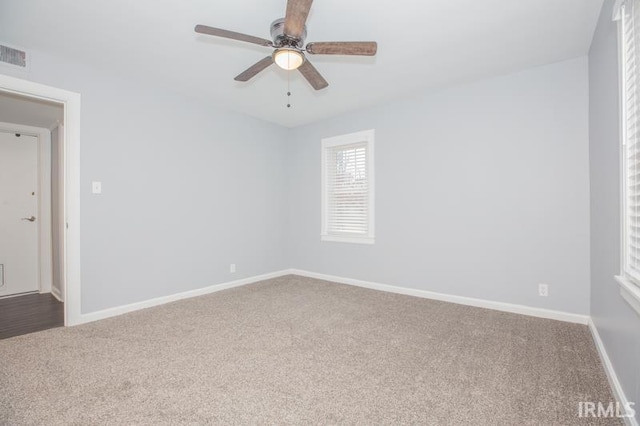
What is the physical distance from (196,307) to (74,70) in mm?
2616

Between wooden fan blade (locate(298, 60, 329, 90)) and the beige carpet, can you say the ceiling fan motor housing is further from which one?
the beige carpet

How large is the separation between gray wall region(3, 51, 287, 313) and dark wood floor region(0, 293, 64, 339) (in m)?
0.48

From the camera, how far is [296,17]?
1.77 m

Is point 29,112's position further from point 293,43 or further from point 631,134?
point 631,134

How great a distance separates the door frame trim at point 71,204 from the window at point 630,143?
4047mm

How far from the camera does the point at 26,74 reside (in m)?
2.64

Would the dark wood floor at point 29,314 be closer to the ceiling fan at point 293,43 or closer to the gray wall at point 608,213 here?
the ceiling fan at point 293,43

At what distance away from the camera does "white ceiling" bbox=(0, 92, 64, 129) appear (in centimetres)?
332

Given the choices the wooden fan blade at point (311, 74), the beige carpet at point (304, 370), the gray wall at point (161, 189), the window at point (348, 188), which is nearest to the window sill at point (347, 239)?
the window at point (348, 188)

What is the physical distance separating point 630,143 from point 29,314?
526 centimetres

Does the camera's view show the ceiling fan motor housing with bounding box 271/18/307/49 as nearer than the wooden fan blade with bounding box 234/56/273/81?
Yes

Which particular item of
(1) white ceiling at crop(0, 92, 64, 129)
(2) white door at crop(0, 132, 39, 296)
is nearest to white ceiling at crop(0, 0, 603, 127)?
(1) white ceiling at crop(0, 92, 64, 129)

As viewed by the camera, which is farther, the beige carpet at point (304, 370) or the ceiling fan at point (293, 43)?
the ceiling fan at point (293, 43)

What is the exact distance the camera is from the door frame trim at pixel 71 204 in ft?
9.30
